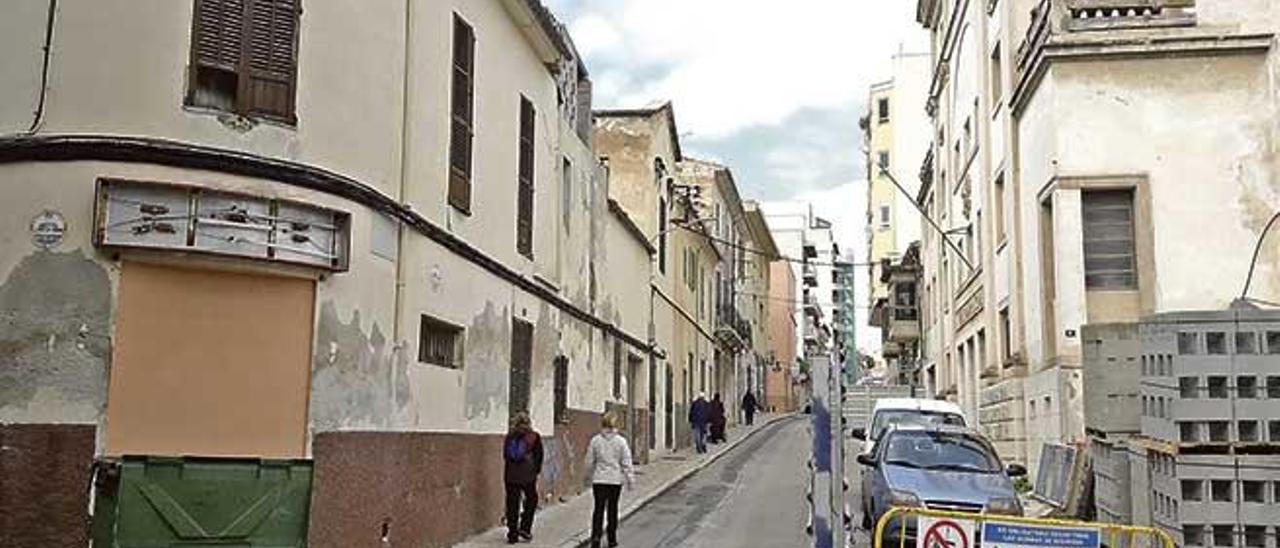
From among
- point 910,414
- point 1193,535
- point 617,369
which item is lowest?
point 1193,535

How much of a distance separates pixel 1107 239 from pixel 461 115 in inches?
416

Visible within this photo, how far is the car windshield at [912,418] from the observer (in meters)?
19.7

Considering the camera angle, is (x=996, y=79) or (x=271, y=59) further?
(x=996, y=79)

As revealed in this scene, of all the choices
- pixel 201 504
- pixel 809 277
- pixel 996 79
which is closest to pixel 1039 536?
pixel 201 504

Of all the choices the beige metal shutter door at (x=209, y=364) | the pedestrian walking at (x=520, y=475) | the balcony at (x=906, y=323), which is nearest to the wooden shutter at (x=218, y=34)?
the beige metal shutter door at (x=209, y=364)

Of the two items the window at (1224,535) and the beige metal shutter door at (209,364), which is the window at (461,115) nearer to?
the beige metal shutter door at (209,364)

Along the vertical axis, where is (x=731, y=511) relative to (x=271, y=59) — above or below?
below

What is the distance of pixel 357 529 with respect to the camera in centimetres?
1155

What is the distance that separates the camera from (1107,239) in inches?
753

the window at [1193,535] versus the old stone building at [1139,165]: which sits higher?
the old stone building at [1139,165]

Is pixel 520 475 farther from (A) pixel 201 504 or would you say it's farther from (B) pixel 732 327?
(B) pixel 732 327

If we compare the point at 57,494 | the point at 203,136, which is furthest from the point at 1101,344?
the point at 57,494

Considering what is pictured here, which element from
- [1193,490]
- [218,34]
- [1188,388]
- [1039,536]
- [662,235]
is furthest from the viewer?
[662,235]

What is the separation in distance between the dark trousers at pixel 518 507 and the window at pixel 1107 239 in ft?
31.4
